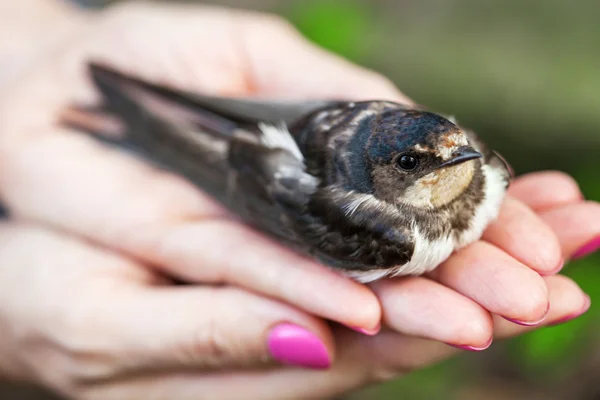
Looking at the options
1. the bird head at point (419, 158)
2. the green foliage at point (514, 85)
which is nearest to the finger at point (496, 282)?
the bird head at point (419, 158)

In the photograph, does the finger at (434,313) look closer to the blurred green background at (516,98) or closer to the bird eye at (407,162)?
the bird eye at (407,162)

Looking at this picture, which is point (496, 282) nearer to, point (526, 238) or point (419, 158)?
point (526, 238)

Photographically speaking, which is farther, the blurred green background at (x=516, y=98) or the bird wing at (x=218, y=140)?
the blurred green background at (x=516, y=98)

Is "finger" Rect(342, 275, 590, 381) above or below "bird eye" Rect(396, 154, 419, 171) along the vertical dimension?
below

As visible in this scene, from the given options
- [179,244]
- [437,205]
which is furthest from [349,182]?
[179,244]

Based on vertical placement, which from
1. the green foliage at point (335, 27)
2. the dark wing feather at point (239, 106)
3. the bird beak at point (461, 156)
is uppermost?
the green foliage at point (335, 27)

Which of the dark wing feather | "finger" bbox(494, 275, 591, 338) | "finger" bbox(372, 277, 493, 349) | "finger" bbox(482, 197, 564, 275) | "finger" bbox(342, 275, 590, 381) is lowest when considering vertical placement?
"finger" bbox(342, 275, 590, 381)

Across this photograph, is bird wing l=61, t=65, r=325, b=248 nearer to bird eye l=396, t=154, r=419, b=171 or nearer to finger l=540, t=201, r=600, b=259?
bird eye l=396, t=154, r=419, b=171

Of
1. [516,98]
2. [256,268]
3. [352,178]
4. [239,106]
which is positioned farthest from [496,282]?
[516,98]

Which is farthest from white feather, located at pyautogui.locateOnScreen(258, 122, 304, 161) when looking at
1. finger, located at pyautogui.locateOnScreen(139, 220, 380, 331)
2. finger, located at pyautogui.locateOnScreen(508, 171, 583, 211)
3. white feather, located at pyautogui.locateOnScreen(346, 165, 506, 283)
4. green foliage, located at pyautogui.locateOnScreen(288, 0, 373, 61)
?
green foliage, located at pyautogui.locateOnScreen(288, 0, 373, 61)
